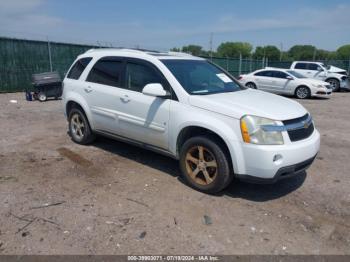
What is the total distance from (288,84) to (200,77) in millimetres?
12015

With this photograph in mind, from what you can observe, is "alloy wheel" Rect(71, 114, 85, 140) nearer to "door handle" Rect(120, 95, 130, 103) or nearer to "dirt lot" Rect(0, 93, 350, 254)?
"dirt lot" Rect(0, 93, 350, 254)

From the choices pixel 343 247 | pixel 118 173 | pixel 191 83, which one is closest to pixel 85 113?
pixel 118 173

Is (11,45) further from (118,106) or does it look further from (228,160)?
(228,160)

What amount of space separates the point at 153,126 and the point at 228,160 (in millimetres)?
1226

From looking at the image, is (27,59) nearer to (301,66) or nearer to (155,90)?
(155,90)

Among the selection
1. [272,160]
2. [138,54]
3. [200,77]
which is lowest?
[272,160]

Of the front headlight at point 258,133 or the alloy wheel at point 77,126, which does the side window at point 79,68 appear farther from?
the front headlight at point 258,133

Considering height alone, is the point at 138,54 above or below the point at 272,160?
above

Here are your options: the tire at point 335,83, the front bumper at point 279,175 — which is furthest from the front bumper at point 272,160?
the tire at point 335,83

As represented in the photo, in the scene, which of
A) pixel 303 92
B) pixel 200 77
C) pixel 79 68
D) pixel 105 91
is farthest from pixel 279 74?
pixel 105 91

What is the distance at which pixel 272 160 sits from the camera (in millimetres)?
3668

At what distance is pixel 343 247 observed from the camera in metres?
3.12

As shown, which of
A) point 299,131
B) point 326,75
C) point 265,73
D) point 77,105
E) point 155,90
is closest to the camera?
point 299,131

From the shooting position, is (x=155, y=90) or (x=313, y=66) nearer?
(x=155, y=90)
